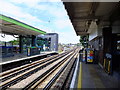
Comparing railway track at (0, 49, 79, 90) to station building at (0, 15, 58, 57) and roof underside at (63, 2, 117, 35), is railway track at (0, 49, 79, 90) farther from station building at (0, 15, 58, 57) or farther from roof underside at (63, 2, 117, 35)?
station building at (0, 15, 58, 57)

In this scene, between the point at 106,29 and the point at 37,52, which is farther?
the point at 37,52

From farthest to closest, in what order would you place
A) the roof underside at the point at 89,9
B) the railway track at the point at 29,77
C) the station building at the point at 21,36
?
the station building at the point at 21,36 → the railway track at the point at 29,77 → the roof underside at the point at 89,9

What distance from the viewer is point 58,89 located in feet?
16.6

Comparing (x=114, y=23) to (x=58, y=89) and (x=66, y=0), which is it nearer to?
(x=66, y=0)

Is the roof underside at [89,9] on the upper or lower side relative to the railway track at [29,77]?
upper

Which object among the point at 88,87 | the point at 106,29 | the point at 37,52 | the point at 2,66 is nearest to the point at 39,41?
the point at 37,52

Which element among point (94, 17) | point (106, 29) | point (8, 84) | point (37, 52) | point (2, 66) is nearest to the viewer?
point (8, 84)

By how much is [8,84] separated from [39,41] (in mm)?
28717

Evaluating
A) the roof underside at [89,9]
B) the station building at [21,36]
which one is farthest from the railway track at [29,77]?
the station building at [21,36]

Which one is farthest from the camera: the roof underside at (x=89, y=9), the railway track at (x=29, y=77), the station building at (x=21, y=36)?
the station building at (x=21, y=36)

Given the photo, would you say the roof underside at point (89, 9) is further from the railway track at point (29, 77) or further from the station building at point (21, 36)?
the station building at point (21, 36)

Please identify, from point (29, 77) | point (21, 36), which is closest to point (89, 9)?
point (29, 77)

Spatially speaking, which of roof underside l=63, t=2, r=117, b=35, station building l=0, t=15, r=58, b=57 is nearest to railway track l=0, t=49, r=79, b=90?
roof underside l=63, t=2, r=117, b=35

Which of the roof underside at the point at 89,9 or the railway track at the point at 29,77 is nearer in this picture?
the roof underside at the point at 89,9
